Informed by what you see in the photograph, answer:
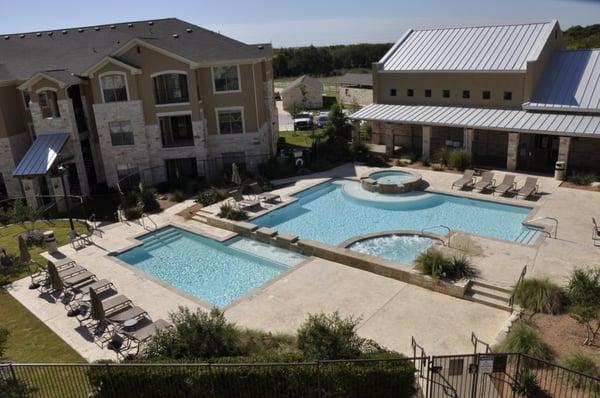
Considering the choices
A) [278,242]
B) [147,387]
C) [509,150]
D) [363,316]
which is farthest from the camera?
[509,150]

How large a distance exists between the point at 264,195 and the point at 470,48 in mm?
18698

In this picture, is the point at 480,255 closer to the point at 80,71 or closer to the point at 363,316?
the point at 363,316

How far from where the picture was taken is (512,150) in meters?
28.8

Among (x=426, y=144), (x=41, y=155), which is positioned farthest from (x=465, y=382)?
(x=41, y=155)

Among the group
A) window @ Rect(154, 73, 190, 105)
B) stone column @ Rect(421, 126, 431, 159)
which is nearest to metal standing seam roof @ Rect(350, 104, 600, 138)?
stone column @ Rect(421, 126, 431, 159)

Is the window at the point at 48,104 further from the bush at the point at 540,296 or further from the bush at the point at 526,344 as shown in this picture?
the bush at the point at 526,344

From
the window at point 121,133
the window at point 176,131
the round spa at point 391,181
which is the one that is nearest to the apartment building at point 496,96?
the round spa at point 391,181

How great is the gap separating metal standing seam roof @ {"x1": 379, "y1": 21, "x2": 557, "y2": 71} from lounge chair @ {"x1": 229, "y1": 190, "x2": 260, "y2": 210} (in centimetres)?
1638

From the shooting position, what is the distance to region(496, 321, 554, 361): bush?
12.0 m

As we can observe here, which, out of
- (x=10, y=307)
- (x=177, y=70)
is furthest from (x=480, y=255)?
(x=177, y=70)

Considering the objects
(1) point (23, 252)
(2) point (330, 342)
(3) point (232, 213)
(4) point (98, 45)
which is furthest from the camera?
(4) point (98, 45)

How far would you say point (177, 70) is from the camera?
30.3 meters

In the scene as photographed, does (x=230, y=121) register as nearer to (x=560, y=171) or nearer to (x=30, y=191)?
(x=30, y=191)

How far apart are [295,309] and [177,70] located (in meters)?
20.5
